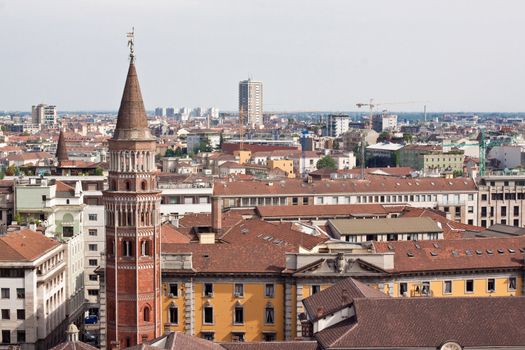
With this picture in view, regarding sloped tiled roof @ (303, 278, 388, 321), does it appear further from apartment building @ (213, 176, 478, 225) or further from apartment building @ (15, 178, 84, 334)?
apartment building @ (213, 176, 478, 225)

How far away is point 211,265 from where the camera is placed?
260 feet

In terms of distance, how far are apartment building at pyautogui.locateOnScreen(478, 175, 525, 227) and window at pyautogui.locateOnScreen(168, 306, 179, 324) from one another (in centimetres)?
7793

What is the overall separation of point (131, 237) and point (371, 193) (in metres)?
76.3

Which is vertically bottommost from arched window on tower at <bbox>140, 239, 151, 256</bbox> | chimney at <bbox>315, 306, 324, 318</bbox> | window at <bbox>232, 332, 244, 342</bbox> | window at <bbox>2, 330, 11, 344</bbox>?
window at <bbox>2, 330, 11, 344</bbox>

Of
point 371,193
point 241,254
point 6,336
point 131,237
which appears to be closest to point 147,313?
point 131,237

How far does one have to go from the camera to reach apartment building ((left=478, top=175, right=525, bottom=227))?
150250mm

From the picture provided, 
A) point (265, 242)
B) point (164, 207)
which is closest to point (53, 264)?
point (265, 242)

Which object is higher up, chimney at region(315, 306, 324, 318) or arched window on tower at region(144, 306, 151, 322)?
chimney at region(315, 306, 324, 318)

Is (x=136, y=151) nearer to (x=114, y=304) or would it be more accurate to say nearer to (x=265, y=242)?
(x=114, y=304)

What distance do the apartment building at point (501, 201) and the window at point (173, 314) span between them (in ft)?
256

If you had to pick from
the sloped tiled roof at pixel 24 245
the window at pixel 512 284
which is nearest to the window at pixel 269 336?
the window at pixel 512 284

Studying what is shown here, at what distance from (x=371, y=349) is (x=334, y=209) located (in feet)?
219

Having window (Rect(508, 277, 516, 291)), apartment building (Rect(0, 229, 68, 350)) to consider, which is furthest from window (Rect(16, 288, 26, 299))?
window (Rect(508, 277, 516, 291))

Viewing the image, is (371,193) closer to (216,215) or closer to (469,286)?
(216,215)
